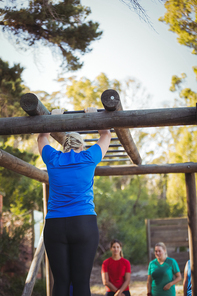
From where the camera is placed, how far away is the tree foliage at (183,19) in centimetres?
736

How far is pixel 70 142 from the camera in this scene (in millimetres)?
2059

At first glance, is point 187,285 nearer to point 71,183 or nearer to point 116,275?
point 116,275

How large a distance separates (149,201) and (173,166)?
1209cm

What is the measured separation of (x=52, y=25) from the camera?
304 inches

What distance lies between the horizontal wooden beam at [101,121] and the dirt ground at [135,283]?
629cm

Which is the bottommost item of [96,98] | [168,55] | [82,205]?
[82,205]

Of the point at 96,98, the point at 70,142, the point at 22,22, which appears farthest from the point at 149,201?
the point at 70,142

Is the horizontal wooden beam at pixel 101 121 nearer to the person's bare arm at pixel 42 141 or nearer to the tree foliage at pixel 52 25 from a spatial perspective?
the person's bare arm at pixel 42 141

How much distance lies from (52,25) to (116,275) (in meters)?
5.95

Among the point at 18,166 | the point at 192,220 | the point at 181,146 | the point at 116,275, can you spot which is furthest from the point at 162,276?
the point at 181,146

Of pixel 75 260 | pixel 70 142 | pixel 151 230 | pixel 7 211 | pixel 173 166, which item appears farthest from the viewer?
pixel 151 230

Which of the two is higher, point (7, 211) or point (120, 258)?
point (7, 211)

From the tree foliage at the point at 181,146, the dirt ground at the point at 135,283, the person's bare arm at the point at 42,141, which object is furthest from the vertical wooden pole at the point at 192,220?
the tree foliage at the point at 181,146

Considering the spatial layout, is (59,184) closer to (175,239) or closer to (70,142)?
(70,142)
